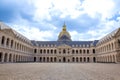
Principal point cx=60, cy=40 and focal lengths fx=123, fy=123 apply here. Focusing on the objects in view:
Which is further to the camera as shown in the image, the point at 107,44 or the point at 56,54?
the point at 56,54

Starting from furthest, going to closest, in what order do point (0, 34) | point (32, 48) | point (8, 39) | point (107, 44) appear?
point (32, 48) → point (107, 44) → point (8, 39) → point (0, 34)

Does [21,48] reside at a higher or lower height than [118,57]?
higher

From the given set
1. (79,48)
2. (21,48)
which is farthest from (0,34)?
(79,48)

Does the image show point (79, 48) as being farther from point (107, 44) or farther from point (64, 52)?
point (107, 44)

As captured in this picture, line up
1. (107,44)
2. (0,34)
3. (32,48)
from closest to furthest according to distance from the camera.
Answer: (0,34)
(107,44)
(32,48)

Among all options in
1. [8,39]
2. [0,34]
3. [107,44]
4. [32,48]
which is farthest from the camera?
[32,48]

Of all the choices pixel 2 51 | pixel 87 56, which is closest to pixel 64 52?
pixel 87 56

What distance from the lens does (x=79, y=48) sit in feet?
238

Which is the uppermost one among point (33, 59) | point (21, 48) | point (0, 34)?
point (0, 34)

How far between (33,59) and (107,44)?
4107 centimetres

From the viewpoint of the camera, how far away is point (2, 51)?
119 ft

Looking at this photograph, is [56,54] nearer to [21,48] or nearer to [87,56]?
[87,56]

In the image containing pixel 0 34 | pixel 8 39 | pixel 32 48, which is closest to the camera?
pixel 0 34

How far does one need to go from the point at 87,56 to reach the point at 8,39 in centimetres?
4515
